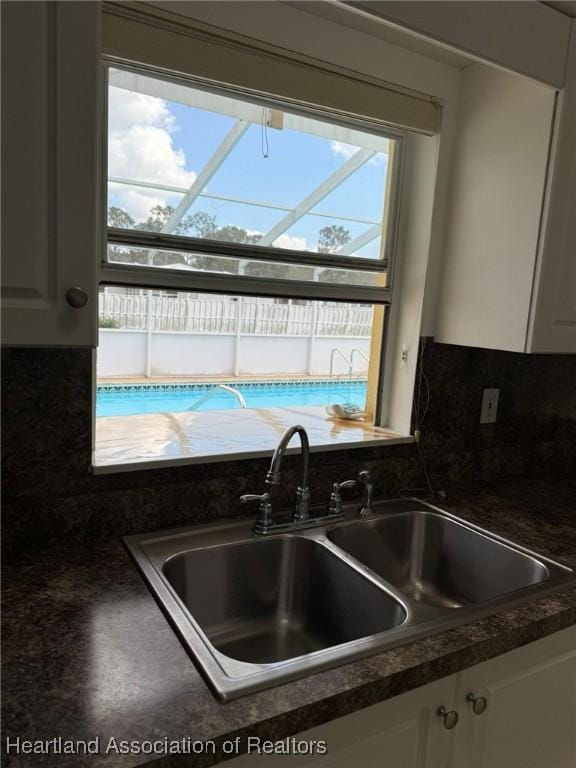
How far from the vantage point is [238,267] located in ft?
5.09

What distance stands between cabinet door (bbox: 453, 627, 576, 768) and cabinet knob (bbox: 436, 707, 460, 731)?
0.02 m

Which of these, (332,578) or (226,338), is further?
(226,338)

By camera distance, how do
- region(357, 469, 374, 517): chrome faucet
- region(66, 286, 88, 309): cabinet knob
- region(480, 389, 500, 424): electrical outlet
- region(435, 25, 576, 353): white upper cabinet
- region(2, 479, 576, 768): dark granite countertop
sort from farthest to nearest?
1. region(480, 389, 500, 424): electrical outlet
2. region(357, 469, 374, 517): chrome faucet
3. region(435, 25, 576, 353): white upper cabinet
4. region(66, 286, 88, 309): cabinet knob
5. region(2, 479, 576, 768): dark granite countertop

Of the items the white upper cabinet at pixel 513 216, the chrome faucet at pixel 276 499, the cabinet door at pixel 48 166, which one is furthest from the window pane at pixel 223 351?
the cabinet door at pixel 48 166

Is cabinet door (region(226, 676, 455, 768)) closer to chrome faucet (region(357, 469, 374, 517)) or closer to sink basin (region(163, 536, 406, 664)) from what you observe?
sink basin (region(163, 536, 406, 664))

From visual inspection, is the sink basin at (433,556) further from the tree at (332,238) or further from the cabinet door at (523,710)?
the tree at (332,238)

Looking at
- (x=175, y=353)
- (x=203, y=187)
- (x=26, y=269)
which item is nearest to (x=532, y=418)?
(x=203, y=187)

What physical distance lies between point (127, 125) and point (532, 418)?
172cm

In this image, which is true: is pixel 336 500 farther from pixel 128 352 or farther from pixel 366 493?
pixel 128 352

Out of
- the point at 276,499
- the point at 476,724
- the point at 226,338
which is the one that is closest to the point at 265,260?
the point at 276,499

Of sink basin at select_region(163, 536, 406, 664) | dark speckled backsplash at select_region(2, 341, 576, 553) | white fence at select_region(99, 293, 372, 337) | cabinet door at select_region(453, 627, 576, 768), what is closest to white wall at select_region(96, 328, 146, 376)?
white fence at select_region(99, 293, 372, 337)

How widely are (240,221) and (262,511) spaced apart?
83 centimetres

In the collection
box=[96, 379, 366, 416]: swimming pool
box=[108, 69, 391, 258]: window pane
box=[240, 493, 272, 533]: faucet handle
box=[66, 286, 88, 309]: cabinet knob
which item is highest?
box=[108, 69, 391, 258]: window pane

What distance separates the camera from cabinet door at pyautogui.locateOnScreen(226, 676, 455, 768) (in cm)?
87
